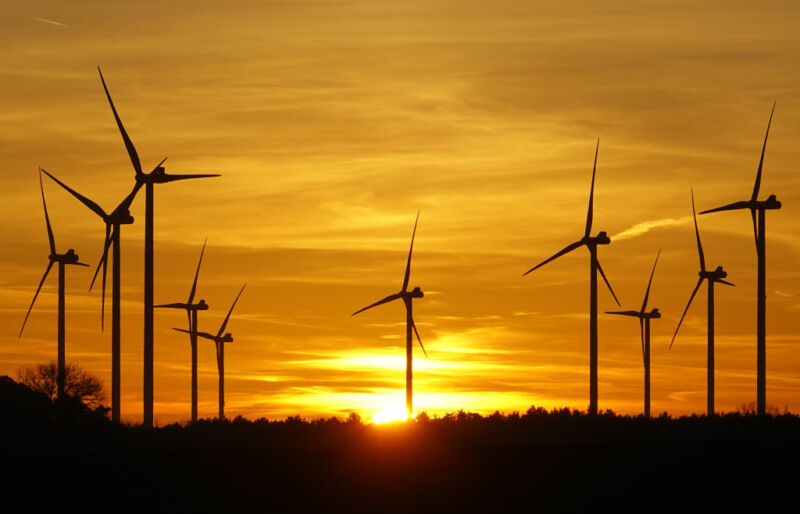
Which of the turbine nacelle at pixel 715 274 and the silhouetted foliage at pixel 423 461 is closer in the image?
the silhouetted foliage at pixel 423 461

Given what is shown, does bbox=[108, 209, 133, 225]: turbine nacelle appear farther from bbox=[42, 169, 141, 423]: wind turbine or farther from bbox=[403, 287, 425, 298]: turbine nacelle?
bbox=[403, 287, 425, 298]: turbine nacelle

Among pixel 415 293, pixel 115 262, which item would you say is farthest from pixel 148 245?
pixel 415 293

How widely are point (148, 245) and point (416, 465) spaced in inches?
912

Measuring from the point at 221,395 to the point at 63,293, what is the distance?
3121 cm

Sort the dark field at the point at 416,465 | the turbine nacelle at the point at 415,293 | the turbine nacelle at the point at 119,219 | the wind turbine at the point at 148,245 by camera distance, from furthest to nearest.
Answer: the turbine nacelle at the point at 415,293 → the turbine nacelle at the point at 119,219 → the wind turbine at the point at 148,245 → the dark field at the point at 416,465

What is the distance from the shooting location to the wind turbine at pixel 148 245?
4077 inches

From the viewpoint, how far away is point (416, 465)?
95688mm

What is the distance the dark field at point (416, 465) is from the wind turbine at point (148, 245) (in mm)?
3713

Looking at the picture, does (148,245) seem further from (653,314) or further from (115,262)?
(653,314)

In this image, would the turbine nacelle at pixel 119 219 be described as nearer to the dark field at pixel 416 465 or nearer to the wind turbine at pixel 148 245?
the wind turbine at pixel 148 245

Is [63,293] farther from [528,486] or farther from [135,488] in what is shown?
Result: [528,486]

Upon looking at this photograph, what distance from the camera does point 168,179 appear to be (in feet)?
374

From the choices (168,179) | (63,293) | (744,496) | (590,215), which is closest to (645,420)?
(590,215)

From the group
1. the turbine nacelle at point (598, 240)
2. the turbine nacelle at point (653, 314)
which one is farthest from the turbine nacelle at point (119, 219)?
the turbine nacelle at point (653, 314)
